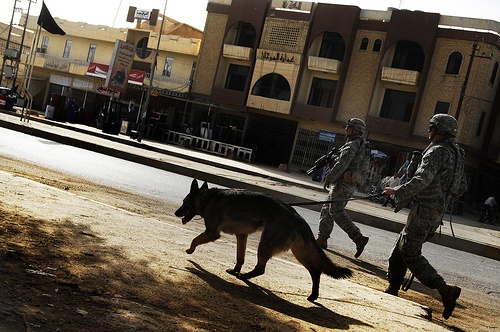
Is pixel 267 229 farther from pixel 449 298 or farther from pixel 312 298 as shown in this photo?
pixel 449 298

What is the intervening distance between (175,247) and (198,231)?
71.4 inches

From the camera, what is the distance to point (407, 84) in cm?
3675

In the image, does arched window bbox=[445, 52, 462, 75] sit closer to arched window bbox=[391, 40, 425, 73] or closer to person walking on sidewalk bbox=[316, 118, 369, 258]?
arched window bbox=[391, 40, 425, 73]

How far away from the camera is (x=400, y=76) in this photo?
36531 mm

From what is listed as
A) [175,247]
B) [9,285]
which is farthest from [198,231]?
[9,285]

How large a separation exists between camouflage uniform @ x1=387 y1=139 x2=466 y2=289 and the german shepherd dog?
1.14 m

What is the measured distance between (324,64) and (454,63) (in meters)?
7.26

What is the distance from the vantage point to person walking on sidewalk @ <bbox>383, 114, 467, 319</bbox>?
20.0 ft

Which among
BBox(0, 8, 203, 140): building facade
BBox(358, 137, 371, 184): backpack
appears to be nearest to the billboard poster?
BBox(0, 8, 203, 140): building facade

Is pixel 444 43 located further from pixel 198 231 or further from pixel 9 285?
pixel 9 285

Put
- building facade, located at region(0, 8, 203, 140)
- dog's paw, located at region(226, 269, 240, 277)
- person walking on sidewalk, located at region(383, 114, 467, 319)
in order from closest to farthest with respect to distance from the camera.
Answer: dog's paw, located at region(226, 269, 240, 277)
person walking on sidewalk, located at region(383, 114, 467, 319)
building facade, located at region(0, 8, 203, 140)

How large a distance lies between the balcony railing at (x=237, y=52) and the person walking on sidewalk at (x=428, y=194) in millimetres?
36542

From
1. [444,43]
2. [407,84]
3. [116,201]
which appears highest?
[444,43]

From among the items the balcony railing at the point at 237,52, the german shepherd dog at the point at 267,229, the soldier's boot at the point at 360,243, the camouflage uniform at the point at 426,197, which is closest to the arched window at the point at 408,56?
the balcony railing at the point at 237,52
